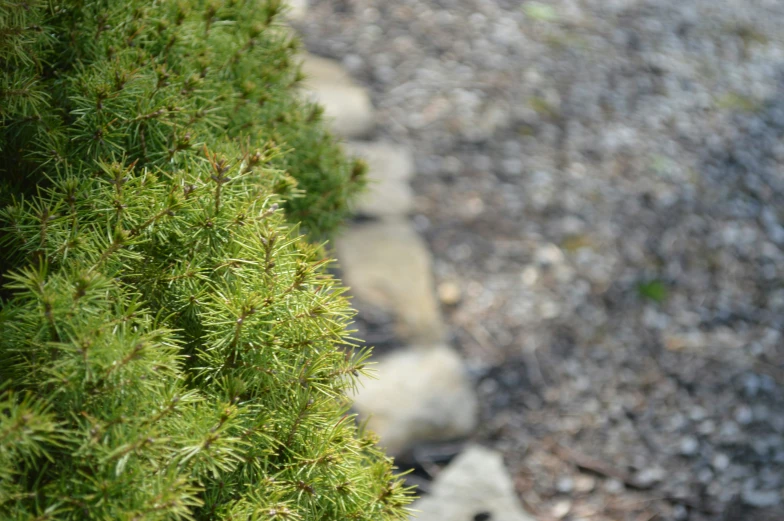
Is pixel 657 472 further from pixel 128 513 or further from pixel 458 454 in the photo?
pixel 128 513

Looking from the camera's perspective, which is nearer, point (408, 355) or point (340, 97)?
point (408, 355)

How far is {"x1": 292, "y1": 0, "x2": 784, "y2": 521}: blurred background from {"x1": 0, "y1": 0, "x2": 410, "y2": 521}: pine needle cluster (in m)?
1.30

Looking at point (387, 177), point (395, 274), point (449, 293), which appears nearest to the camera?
point (395, 274)

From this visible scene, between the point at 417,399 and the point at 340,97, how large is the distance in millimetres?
1860

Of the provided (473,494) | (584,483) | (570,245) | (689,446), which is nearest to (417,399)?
(473,494)

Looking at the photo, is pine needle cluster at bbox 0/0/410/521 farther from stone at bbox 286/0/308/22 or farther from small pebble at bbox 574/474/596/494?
stone at bbox 286/0/308/22

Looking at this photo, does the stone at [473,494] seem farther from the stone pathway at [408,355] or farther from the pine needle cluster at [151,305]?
the pine needle cluster at [151,305]

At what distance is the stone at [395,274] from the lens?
2932 millimetres

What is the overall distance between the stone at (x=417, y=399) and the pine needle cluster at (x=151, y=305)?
43.6 inches

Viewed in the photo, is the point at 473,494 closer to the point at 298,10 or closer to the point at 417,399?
the point at 417,399

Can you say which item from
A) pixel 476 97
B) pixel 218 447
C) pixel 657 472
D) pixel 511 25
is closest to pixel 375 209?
pixel 476 97

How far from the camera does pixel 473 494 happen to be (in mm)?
2453

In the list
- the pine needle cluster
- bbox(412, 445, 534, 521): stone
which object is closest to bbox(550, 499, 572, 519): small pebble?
bbox(412, 445, 534, 521): stone

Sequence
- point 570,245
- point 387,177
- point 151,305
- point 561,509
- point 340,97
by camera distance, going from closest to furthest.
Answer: point 151,305
point 561,509
point 570,245
point 387,177
point 340,97
